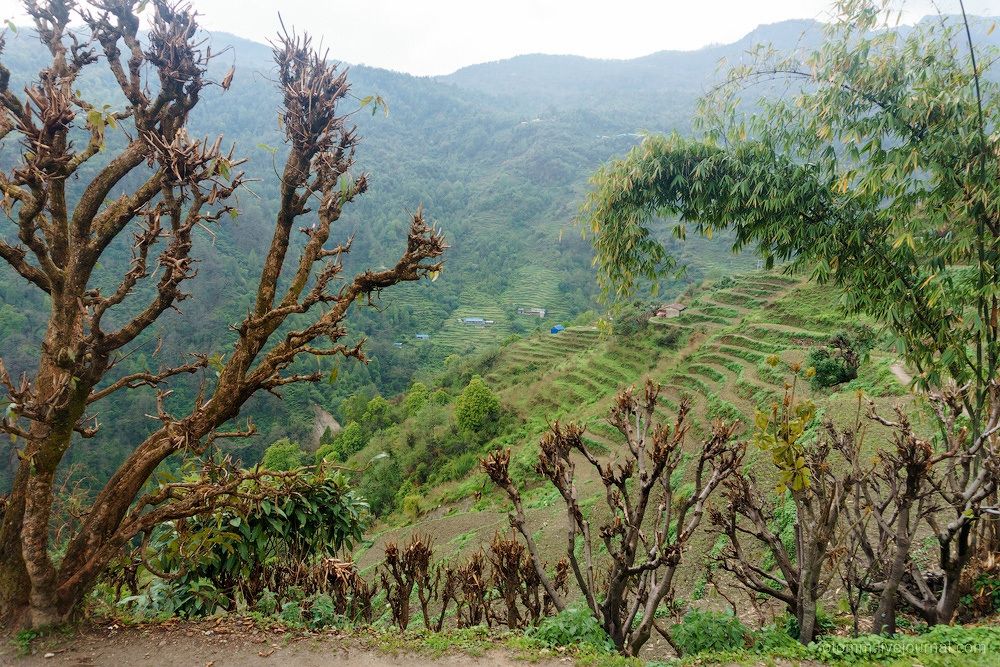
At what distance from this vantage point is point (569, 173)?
98.6 m

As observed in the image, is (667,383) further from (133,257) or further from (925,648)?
(133,257)

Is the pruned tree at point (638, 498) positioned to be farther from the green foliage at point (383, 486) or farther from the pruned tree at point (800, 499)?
the green foliage at point (383, 486)

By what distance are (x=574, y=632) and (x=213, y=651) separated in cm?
219

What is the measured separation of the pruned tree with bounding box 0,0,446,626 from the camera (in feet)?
9.27

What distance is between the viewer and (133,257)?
316cm

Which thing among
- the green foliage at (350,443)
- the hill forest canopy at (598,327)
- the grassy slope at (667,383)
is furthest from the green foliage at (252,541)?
the green foliage at (350,443)

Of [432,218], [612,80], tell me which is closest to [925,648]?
[432,218]

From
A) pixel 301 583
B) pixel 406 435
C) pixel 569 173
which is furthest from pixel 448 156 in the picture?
pixel 301 583

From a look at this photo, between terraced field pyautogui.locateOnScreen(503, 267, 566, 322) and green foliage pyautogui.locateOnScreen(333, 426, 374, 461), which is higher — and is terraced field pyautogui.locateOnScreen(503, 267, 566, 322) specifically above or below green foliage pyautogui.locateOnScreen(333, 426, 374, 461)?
above

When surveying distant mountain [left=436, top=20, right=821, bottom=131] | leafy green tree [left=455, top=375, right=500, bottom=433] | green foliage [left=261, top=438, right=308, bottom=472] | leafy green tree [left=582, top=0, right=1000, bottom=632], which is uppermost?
distant mountain [left=436, top=20, right=821, bottom=131]

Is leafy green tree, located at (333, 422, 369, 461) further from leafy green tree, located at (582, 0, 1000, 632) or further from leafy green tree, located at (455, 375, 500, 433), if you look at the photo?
leafy green tree, located at (582, 0, 1000, 632)

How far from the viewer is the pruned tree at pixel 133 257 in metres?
2.83

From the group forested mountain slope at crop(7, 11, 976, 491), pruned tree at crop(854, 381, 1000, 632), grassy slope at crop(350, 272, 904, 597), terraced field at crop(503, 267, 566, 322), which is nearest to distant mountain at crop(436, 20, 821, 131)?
forested mountain slope at crop(7, 11, 976, 491)

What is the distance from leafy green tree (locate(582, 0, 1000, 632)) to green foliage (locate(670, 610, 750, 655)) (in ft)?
2.98
